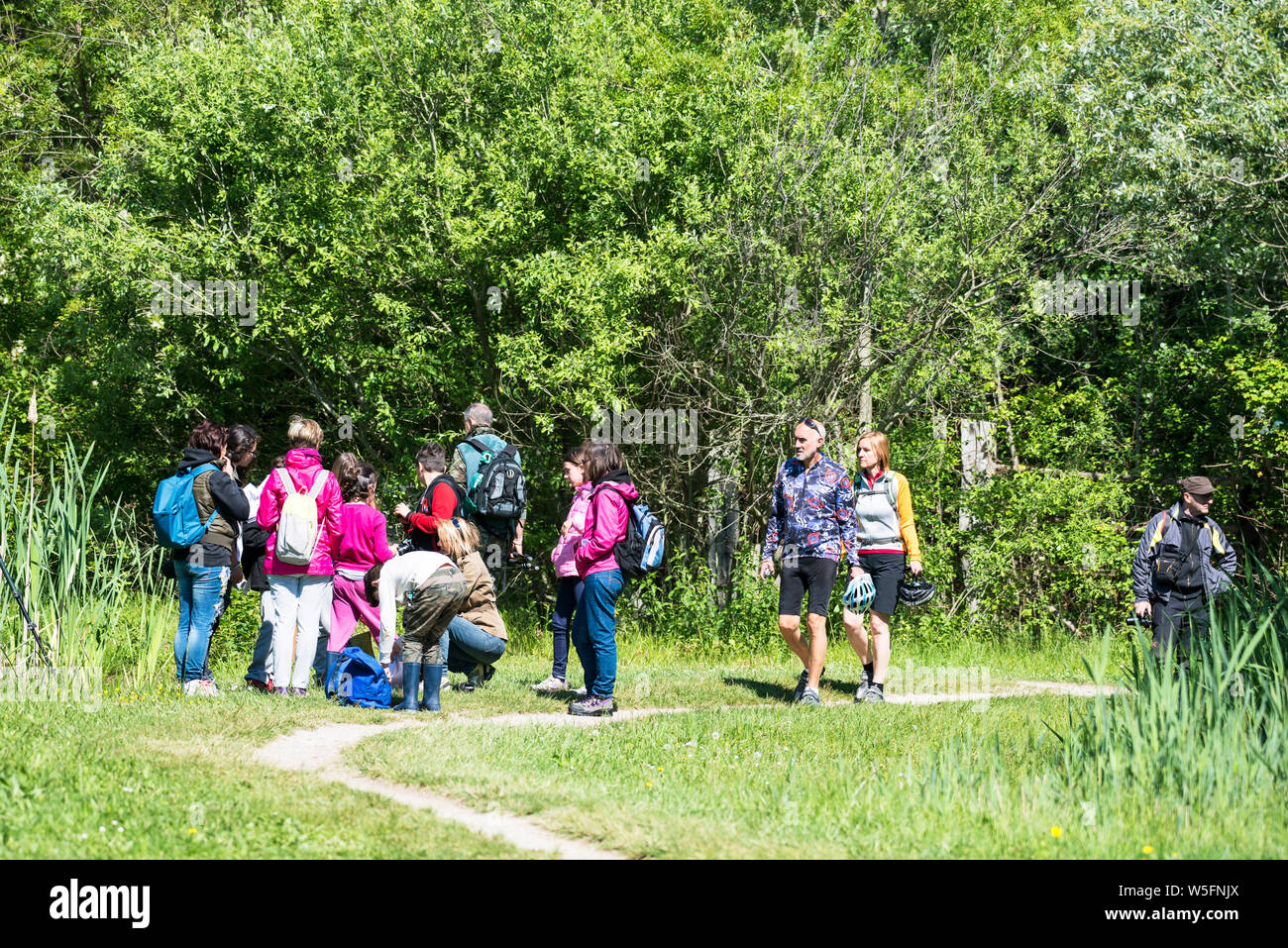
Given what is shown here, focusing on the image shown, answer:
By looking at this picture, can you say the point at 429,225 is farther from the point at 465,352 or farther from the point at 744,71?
the point at 744,71

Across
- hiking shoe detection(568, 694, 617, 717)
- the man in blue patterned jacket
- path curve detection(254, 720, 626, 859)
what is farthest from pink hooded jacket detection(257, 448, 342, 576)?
the man in blue patterned jacket

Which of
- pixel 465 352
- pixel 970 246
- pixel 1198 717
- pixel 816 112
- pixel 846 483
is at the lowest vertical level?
pixel 1198 717

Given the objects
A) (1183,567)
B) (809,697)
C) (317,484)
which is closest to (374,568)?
(317,484)

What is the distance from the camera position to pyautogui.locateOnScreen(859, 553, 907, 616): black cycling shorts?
26.5 ft

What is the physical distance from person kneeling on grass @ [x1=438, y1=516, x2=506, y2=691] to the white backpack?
3.07 feet

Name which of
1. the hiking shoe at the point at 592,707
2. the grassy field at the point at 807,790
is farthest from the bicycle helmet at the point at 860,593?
the hiking shoe at the point at 592,707

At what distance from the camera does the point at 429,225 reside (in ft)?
38.8

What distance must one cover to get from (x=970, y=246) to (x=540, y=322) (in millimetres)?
4672

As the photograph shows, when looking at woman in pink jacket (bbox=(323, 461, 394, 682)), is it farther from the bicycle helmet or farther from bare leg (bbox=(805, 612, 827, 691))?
the bicycle helmet

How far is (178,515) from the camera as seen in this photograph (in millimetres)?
7594

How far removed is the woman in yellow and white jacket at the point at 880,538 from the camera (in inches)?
319

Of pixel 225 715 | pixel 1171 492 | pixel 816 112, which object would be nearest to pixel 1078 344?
pixel 1171 492

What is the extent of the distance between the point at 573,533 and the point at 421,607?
116 centimetres

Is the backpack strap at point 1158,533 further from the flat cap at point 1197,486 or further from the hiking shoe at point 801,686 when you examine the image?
the hiking shoe at point 801,686
